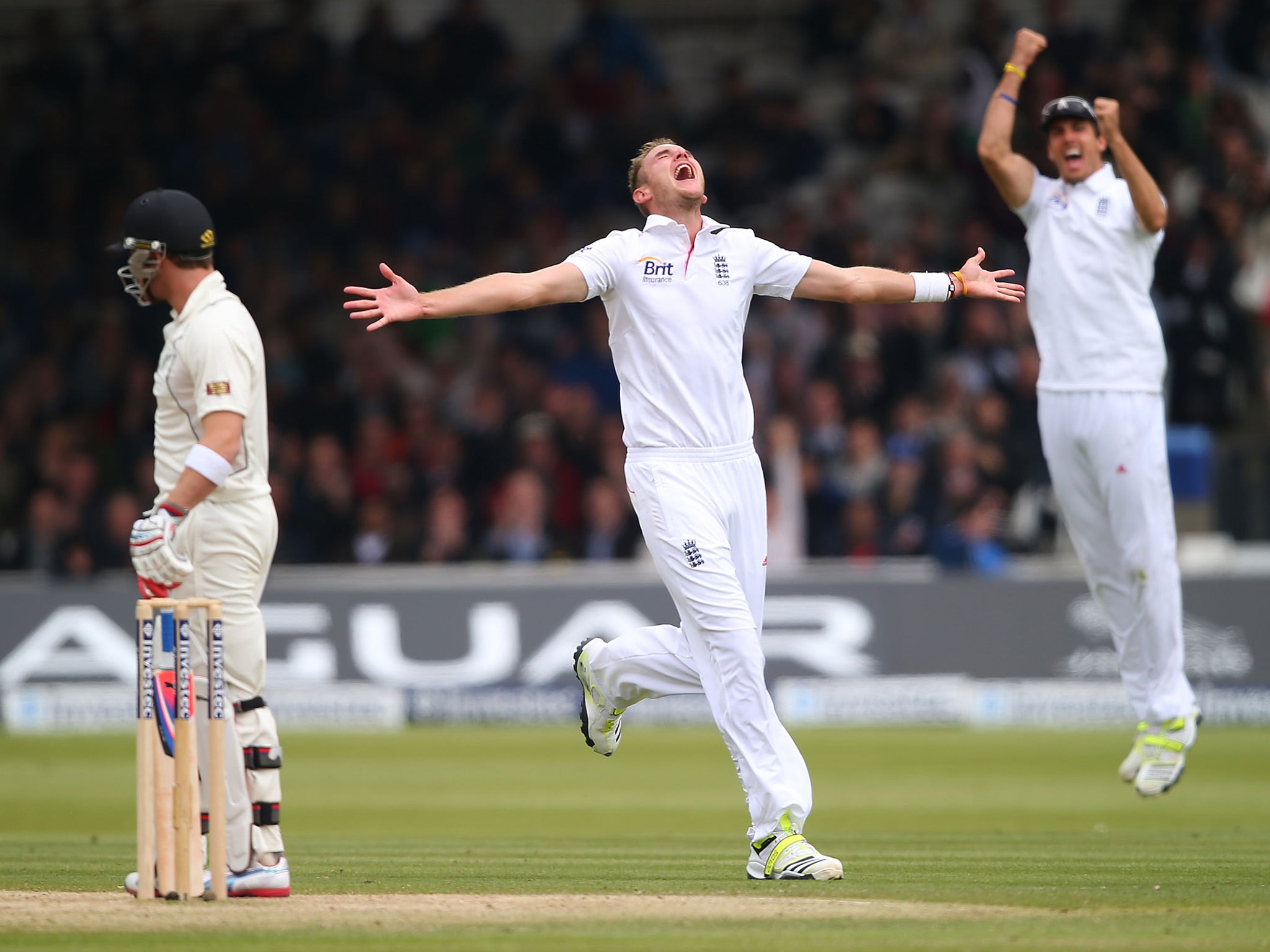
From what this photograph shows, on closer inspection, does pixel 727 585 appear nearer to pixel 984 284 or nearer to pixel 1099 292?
pixel 984 284

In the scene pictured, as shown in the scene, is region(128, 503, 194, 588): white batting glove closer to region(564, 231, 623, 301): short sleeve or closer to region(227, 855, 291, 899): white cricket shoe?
region(227, 855, 291, 899): white cricket shoe

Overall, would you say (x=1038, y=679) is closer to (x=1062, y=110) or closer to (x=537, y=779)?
(x=537, y=779)

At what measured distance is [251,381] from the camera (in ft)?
20.3

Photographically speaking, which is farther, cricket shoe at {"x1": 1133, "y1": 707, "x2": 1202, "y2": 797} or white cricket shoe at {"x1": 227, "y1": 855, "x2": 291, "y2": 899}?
cricket shoe at {"x1": 1133, "y1": 707, "x2": 1202, "y2": 797}

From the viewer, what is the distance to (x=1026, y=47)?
328 inches

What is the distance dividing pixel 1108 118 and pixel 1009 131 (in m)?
0.57

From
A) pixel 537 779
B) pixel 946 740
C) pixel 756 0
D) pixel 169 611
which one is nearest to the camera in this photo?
pixel 169 611

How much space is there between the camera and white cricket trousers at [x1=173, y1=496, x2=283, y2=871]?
616cm

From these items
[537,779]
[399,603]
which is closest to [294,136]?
[399,603]

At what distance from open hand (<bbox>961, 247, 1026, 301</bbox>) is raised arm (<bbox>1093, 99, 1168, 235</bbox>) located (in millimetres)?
1154

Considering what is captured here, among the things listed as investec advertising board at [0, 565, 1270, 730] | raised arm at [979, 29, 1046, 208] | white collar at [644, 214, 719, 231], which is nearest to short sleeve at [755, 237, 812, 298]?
white collar at [644, 214, 719, 231]

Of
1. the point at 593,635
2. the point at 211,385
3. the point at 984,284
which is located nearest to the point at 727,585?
the point at 984,284

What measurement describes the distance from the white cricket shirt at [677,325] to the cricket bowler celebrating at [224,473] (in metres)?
1.36

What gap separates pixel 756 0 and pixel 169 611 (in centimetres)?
1608
